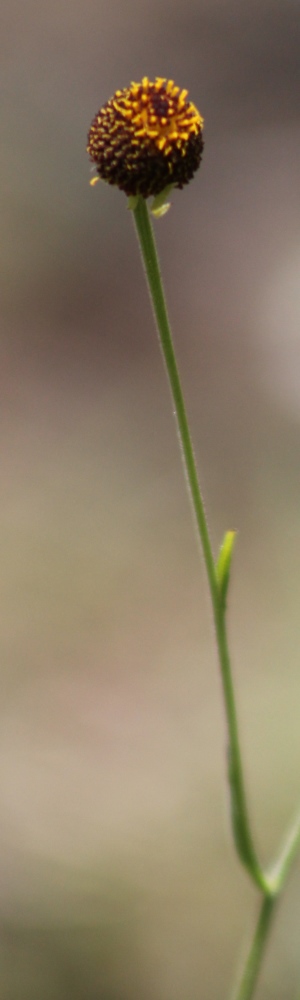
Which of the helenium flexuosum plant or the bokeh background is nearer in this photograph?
the helenium flexuosum plant

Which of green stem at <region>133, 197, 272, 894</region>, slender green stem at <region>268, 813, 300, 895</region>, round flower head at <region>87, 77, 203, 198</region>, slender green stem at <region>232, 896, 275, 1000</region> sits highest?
round flower head at <region>87, 77, 203, 198</region>

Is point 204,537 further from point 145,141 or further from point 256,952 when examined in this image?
point 256,952

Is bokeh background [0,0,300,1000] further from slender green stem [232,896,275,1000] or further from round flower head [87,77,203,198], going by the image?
round flower head [87,77,203,198]

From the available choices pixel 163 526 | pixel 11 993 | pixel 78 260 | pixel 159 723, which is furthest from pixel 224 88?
pixel 11 993

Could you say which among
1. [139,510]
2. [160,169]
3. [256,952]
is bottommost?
[256,952]

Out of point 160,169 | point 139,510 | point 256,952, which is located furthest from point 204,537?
point 139,510

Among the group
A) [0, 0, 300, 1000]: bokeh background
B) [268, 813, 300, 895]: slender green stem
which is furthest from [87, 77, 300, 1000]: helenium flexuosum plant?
[0, 0, 300, 1000]: bokeh background

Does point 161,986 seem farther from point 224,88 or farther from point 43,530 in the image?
point 224,88

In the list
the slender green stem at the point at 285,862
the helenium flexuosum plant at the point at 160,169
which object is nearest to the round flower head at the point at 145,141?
the helenium flexuosum plant at the point at 160,169

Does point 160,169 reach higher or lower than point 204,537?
higher
